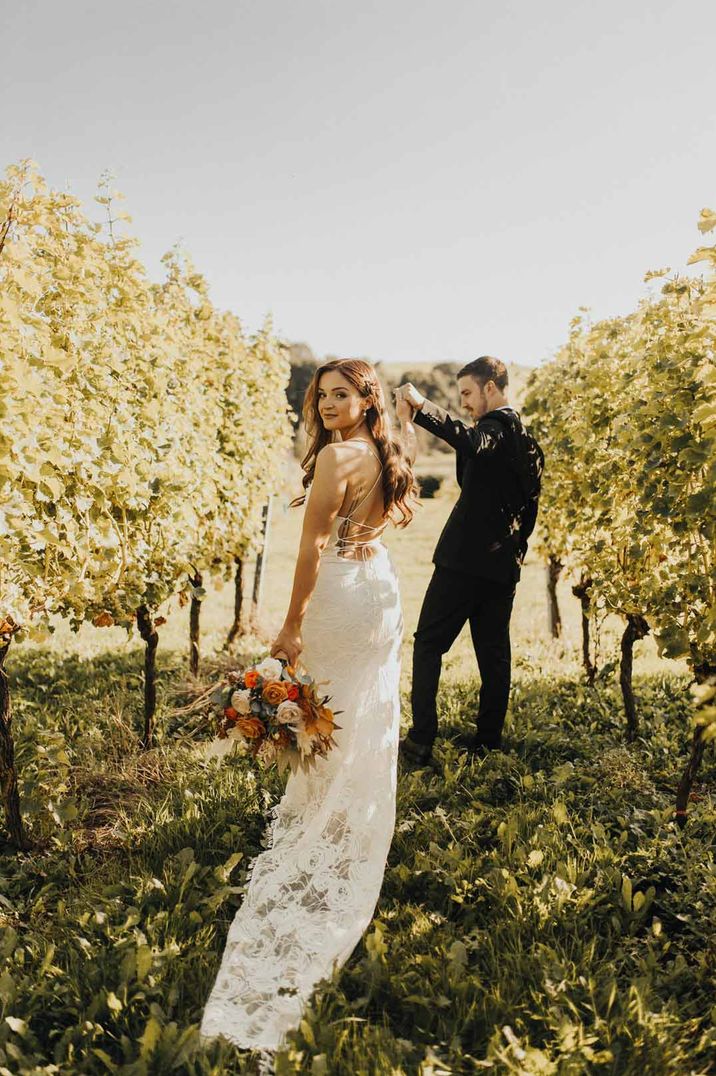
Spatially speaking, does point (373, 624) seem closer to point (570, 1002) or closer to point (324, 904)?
point (324, 904)

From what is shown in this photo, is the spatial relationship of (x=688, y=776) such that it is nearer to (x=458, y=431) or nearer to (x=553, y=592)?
(x=458, y=431)

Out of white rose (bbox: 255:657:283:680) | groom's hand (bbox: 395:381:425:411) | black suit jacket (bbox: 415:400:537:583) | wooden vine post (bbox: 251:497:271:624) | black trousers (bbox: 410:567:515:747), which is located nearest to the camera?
white rose (bbox: 255:657:283:680)

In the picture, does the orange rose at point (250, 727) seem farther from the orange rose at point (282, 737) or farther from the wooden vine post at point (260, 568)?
the wooden vine post at point (260, 568)

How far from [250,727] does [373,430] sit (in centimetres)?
154

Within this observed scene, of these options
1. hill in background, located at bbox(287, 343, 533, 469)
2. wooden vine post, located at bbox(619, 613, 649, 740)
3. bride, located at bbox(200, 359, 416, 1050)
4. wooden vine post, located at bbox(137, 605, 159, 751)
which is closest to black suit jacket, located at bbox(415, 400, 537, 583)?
bride, located at bbox(200, 359, 416, 1050)

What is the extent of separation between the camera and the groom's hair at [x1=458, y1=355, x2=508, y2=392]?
4363mm

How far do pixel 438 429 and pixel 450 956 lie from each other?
2.56m

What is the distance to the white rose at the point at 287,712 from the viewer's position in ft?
9.43

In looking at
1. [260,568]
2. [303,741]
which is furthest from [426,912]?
[260,568]

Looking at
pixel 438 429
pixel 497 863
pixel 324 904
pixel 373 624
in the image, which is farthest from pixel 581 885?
pixel 438 429

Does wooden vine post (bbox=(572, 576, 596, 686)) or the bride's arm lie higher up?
the bride's arm

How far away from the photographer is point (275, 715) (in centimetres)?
292

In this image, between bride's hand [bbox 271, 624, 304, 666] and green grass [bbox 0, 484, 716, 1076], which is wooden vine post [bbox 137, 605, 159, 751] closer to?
green grass [bbox 0, 484, 716, 1076]

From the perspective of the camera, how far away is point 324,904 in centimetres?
297
